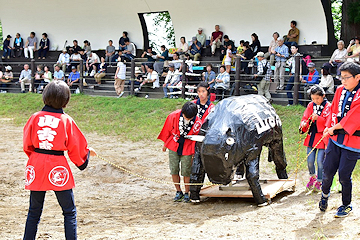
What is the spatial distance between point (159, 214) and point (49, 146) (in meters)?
2.35

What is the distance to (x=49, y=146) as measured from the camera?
4121 millimetres

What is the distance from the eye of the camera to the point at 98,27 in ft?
72.8

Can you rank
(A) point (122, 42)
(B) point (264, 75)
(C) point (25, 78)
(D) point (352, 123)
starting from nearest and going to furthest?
(D) point (352, 123) < (B) point (264, 75) < (C) point (25, 78) < (A) point (122, 42)

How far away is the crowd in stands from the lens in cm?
1282

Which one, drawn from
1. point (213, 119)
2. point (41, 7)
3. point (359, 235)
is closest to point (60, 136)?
point (213, 119)

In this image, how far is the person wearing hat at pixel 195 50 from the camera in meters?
17.0

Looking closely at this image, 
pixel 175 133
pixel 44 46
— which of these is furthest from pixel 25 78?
pixel 175 133

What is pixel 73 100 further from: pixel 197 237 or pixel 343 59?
pixel 197 237

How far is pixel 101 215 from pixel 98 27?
17.4 metres

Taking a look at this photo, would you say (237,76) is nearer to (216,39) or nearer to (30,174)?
(216,39)

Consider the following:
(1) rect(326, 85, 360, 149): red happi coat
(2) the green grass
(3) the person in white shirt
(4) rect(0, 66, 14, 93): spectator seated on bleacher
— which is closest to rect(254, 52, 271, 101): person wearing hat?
(2) the green grass

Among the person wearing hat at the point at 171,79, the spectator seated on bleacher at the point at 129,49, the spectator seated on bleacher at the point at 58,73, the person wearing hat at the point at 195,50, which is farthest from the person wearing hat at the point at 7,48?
the person wearing hat at the point at 171,79

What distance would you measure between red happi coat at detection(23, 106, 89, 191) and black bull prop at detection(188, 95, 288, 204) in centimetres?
217

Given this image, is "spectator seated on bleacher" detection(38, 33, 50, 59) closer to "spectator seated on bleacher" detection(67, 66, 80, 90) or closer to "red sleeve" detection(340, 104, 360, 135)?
"spectator seated on bleacher" detection(67, 66, 80, 90)
